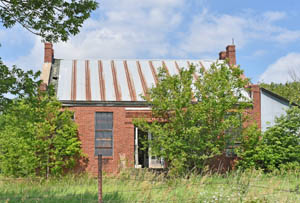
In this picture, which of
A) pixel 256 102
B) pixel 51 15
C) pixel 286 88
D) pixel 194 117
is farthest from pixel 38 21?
pixel 286 88

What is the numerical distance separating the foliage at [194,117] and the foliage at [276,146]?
1.85 meters

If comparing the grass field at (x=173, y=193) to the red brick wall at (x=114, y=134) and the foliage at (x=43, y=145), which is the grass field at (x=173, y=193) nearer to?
the foliage at (x=43, y=145)

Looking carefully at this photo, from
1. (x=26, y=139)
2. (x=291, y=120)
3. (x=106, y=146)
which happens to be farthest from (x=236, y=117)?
(x=26, y=139)

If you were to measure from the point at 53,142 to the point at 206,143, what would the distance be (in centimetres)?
665

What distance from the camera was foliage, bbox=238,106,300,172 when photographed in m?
18.0

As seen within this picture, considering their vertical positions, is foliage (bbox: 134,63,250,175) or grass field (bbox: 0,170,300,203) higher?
foliage (bbox: 134,63,250,175)

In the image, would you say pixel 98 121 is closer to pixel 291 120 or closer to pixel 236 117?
pixel 236 117

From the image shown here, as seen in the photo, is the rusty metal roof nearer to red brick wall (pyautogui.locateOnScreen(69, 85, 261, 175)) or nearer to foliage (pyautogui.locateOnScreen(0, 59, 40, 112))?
red brick wall (pyautogui.locateOnScreen(69, 85, 261, 175))

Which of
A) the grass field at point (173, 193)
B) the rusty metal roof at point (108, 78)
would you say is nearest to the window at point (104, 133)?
the rusty metal roof at point (108, 78)

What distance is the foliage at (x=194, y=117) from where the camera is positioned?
1633cm

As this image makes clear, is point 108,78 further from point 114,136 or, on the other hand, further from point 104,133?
point 114,136

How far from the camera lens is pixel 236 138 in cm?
1770

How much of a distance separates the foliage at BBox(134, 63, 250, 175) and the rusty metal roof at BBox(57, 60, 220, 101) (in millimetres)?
2204

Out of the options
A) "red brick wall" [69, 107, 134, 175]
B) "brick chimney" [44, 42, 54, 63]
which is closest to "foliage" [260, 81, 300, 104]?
"red brick wall" [69, 107, 134, 175]
